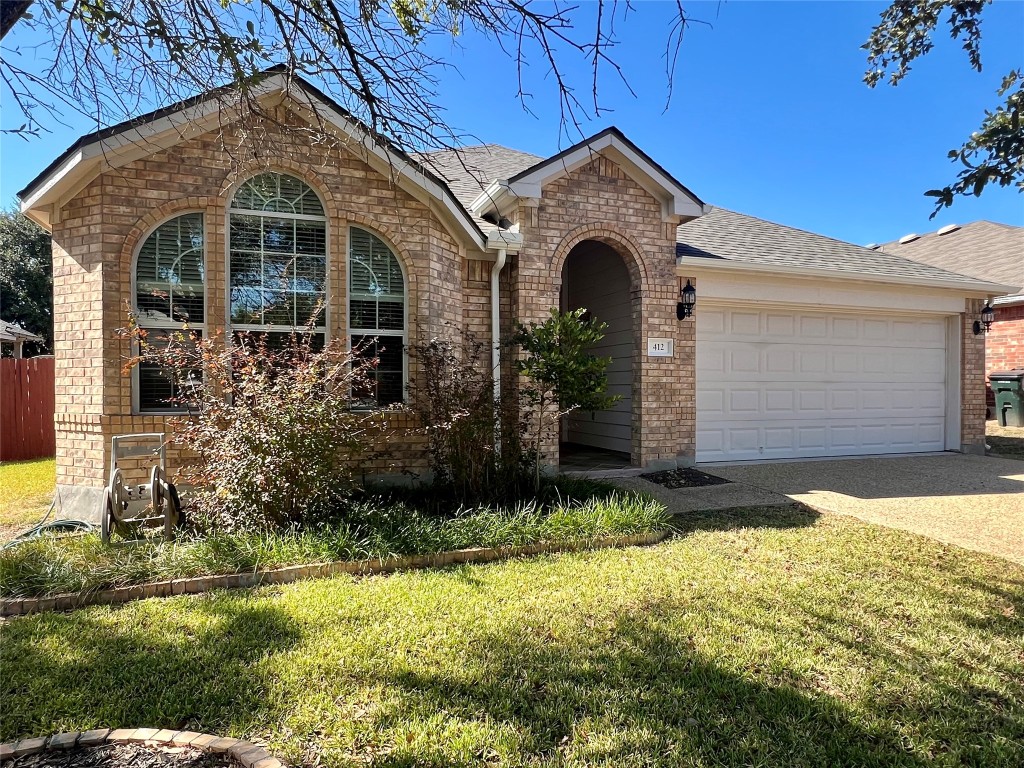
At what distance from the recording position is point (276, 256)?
6.61 meters

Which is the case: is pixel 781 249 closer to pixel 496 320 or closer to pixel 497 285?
pixel 497 285

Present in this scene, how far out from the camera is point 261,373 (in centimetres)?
552

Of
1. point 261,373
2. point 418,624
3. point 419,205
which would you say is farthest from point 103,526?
point 419,205

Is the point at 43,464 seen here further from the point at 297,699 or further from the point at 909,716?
the point at 909,716

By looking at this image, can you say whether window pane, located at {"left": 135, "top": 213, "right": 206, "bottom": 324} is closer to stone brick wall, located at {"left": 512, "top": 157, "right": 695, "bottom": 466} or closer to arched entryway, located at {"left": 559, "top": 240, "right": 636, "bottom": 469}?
stone brick wall, located at {"left": 512, "top": 157, "right": 695, "bottom": 466}

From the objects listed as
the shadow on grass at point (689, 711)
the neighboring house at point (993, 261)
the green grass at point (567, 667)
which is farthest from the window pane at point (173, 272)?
the neighboring house at point (993, 261)

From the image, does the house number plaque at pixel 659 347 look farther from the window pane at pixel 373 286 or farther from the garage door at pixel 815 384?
the window pane at pixel 373 286

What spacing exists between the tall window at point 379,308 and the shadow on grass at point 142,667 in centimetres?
351

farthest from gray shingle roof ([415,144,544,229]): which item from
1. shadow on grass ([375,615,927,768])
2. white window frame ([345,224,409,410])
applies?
shadow on grass ([375,615,927,768])

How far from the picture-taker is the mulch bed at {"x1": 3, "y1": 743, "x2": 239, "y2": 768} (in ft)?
7.40

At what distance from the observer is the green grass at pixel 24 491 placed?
6.46 meters

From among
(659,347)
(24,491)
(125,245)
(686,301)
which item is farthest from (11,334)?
(686,301)

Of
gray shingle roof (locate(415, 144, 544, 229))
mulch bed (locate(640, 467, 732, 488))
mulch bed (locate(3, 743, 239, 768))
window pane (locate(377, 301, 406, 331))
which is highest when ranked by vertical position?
gray shingle roof (locate(415, 144, 544, 229))

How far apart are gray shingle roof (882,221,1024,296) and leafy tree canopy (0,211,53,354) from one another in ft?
Answer: 103
